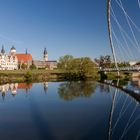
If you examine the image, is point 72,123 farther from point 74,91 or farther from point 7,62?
point 7,62

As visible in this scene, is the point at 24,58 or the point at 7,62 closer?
the point at 7,62

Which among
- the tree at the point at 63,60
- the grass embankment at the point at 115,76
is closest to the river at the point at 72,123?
the grass embankment at the point at 115,76

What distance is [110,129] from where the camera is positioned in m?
18.5

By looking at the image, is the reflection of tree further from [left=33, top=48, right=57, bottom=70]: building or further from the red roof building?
[left=33, top=48, right=57, bottom=70]: building

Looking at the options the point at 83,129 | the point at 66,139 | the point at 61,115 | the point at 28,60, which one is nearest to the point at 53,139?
the point at 66,139

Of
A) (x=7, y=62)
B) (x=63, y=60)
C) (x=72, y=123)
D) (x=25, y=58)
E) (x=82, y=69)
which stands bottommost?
(x=72, y=123)

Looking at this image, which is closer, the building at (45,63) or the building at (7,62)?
the building at (7,62)

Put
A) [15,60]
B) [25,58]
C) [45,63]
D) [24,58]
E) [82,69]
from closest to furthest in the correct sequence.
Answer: [82,69]
[15,60]
[24,58]
[25,58]
[45,63]

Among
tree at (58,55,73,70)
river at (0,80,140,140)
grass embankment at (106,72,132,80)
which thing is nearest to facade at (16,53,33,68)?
tree at (58,55,73,70)

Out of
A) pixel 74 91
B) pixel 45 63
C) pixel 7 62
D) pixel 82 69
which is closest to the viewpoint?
pixel 74 91

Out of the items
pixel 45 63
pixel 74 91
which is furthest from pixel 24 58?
pixel 74 91

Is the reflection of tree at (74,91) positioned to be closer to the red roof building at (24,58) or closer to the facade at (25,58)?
the facade at (25,58)

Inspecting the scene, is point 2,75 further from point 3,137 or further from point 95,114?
point 3,137

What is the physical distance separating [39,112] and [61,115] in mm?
3121
